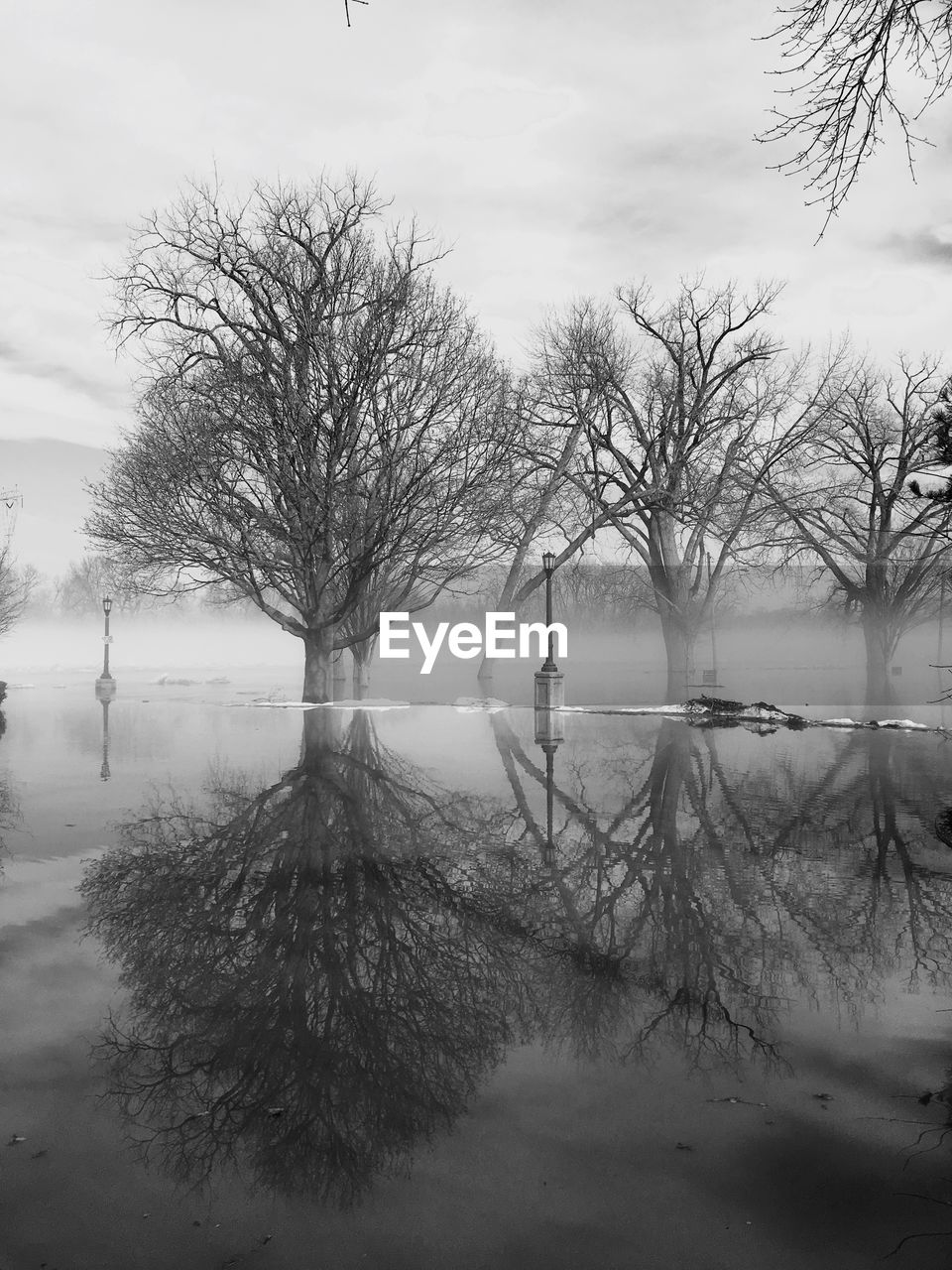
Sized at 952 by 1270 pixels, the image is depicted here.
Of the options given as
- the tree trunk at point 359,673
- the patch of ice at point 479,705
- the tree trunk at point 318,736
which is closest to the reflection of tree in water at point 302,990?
the tree trunk at point 318,736

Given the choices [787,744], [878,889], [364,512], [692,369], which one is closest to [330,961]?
[878,889]

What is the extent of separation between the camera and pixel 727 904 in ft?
24.1

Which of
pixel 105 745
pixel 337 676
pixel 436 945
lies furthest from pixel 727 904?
pixel 337 676

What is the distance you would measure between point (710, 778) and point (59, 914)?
9644 millimetres

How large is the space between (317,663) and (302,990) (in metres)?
24.7

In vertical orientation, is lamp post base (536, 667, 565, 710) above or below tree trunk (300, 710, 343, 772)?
above

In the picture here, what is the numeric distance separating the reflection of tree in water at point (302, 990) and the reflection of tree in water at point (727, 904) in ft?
2.12

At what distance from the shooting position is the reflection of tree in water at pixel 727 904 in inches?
209

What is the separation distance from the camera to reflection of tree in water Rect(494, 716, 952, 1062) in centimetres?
530

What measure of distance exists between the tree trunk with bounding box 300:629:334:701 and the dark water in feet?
59.3

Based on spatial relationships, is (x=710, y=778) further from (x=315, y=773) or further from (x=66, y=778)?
(x=66, y=778)

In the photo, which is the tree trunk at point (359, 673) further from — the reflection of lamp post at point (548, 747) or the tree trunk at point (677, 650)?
the tree trunk at point (677, 650)

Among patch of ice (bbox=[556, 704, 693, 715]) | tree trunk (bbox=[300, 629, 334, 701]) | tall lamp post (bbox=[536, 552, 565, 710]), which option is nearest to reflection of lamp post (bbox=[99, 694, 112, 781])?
tree trunk (bbox=[300, 629, 334, 701])

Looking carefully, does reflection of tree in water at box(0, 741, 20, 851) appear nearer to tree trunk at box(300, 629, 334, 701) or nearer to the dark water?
the dark water
